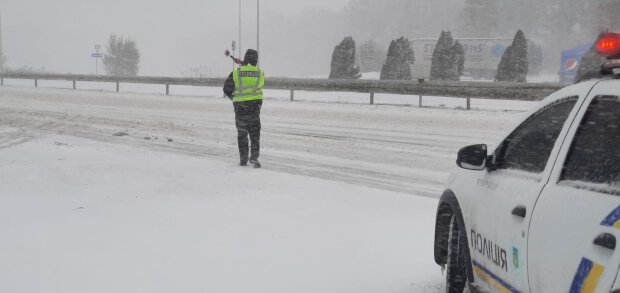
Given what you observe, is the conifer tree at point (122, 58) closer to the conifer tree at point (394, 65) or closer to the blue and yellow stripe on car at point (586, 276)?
the conifer tree at point (394, 65)

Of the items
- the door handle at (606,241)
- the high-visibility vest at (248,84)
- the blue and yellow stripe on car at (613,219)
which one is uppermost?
the high-visibility vest at (248,84)

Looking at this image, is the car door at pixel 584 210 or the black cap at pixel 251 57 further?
the black cap at pixel 251 57

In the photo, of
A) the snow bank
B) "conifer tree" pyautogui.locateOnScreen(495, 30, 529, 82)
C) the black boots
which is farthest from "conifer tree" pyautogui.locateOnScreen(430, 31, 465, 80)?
the snow bank

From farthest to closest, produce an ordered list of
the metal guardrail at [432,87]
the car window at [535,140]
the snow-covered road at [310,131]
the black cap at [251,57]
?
the metal guardrail at [432,87] → the snow-covered road at [310,131] → the black cap at [251,57] → the car window at [535,140]

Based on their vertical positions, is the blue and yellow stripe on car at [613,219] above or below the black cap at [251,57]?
below

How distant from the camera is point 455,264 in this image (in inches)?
162

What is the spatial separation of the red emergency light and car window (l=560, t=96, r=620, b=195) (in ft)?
0.82

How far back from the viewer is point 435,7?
381 ft

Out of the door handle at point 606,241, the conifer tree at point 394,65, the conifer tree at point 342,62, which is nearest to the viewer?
the door handle at point 606,241

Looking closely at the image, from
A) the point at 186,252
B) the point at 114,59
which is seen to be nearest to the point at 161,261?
the point at 186,252

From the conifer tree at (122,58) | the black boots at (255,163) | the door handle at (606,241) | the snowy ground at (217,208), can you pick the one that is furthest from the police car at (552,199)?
the conifer tree at (122,58)

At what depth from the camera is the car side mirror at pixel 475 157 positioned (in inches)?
142

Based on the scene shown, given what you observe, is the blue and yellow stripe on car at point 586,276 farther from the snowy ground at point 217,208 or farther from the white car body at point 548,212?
the snowy ground at point 217,208

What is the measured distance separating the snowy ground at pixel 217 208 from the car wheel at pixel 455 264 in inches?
21.9
